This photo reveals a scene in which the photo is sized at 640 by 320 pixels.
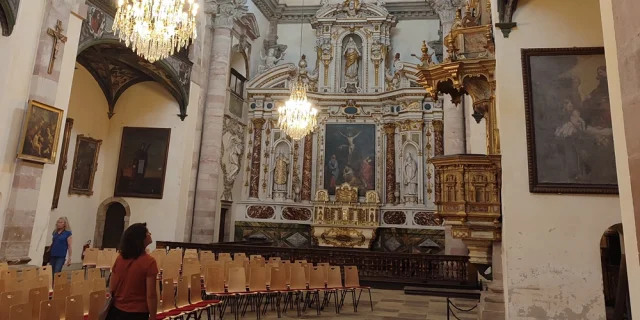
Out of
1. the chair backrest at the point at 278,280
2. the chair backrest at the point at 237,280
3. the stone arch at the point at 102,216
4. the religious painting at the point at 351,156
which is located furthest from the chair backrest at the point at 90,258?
the religious painting at the point at 351,156

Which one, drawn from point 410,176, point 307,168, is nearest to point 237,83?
point 307,168

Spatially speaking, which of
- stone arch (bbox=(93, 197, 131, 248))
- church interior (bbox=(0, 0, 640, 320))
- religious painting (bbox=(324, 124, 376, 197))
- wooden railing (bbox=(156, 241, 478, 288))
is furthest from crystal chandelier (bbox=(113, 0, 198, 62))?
religious painting (bbox=(324, 124, 376, 197))

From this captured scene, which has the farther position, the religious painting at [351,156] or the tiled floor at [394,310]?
the religious painting at [351,156]

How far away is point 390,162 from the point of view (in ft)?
52.7

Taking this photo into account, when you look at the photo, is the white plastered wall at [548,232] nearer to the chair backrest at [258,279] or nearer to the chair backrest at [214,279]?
the chair backrest at [258,279]

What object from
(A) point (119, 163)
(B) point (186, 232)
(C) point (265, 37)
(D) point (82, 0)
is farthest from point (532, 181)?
(C) point (265, 37)

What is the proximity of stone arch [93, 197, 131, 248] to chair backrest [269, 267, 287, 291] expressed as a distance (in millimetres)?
7879

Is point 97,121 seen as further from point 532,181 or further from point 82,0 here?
point 532,181

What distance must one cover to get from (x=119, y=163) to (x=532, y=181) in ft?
39.3

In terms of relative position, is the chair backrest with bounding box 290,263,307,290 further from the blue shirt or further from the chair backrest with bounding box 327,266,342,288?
the blue shirt

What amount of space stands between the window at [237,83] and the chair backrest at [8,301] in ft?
40.0

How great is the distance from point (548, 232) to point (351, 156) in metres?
11.4

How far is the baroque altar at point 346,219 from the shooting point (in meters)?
15.1

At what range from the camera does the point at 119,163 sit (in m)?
13.4
